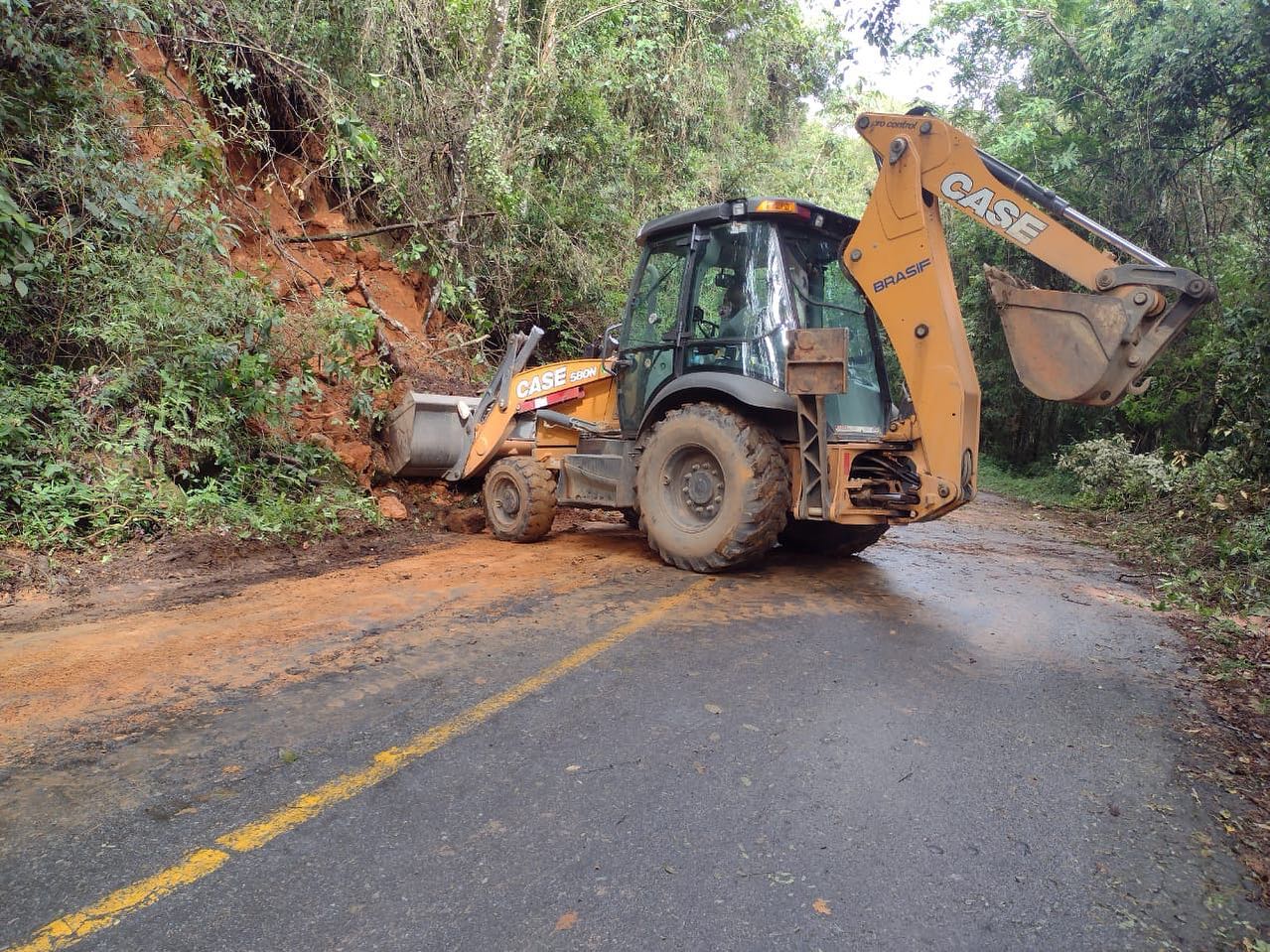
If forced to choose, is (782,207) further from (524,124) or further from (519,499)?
(524,124)

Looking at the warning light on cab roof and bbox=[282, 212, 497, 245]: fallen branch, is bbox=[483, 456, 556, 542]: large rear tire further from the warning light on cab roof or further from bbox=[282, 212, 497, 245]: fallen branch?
bbox=[282, 212, 497, 245]: fallen branch

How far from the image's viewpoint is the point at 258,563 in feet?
20.2

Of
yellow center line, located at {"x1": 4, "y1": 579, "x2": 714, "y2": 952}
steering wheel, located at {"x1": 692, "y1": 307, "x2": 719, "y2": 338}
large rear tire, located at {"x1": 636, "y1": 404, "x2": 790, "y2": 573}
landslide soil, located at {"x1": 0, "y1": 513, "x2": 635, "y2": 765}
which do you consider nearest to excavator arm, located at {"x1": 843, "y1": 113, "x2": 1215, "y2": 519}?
large rear tire, located at {"x1": 636, "y1": 404, "x2": 790, "y2": 573}

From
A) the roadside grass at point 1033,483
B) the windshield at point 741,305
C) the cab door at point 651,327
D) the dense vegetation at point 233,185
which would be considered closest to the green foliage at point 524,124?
the dense vegetation at point 233,185

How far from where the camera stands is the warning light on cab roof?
6102mm

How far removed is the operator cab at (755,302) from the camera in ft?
20.0

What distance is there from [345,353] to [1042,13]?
43.9 feet

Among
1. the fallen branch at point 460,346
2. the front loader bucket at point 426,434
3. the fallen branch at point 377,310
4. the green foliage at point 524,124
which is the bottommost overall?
the front loader bucket at point 426,434

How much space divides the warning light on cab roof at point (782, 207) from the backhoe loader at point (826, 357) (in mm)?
22

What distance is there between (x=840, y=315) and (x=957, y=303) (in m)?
1.27

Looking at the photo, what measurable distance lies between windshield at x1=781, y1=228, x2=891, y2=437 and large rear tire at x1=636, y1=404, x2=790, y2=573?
0.67 m

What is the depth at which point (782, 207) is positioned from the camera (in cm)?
610

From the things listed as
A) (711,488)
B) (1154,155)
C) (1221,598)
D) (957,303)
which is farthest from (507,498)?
(1154,155)

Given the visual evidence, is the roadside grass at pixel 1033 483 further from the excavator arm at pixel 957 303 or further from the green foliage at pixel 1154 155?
the excavator arm at pixel 957 303
